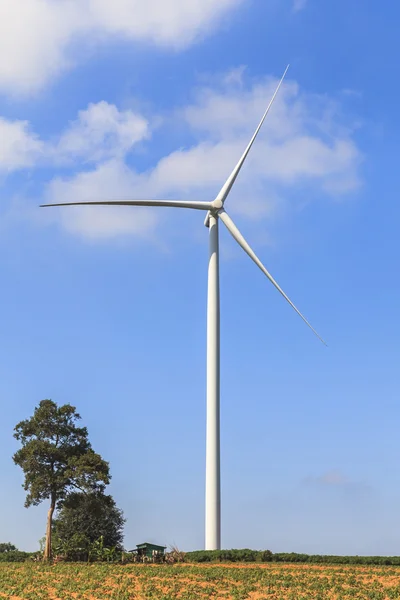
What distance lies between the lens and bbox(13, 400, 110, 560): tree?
2601 inches

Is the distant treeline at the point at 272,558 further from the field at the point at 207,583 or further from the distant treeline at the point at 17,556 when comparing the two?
the distant treeline at the point at 17,556

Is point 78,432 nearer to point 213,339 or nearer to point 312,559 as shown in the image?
point 213,339

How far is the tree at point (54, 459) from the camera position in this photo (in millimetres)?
66062

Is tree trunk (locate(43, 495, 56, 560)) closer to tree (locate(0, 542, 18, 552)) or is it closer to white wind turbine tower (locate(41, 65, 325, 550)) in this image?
white wind turbine tower (locate(41, 65, 325, 550))

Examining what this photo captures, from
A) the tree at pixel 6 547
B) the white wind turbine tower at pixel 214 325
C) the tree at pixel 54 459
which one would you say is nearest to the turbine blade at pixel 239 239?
the white wind turbine tower at pixel 214 325

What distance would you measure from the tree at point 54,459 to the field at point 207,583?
14.5 metres

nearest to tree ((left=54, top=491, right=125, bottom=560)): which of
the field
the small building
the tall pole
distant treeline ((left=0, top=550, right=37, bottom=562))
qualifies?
distant treeline ((left=0, top=550, right=37, bottom=562))

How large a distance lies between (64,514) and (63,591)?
45.8m

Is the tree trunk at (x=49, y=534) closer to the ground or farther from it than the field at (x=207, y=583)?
farther from it

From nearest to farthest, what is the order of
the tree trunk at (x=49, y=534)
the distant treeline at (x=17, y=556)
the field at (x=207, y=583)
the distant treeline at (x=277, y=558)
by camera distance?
1. the field at (x=207, y=583)
2. the distant treeline at (x=277, y=558)
3. the tree trunk at (x=49, y=534)
4. the distant treeline at (x=17, y=556)

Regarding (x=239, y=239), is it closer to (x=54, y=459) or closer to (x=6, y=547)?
(x=54, y=459)

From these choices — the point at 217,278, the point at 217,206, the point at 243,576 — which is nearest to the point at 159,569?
the point at 243,576

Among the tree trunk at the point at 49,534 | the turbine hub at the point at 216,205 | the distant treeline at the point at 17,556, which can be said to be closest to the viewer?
the tree trunk at the point at 49,534

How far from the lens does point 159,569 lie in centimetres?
5012
